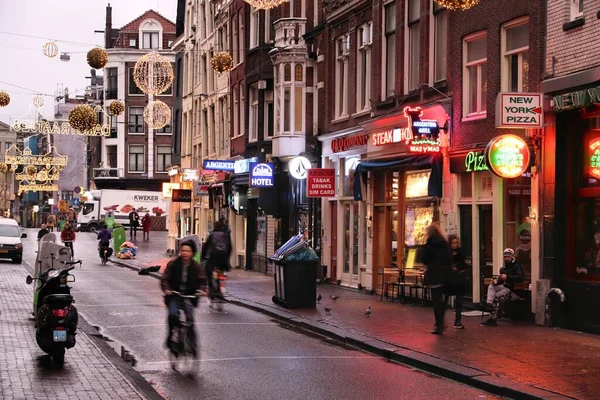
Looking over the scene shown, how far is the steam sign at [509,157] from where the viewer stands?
61.7 ft

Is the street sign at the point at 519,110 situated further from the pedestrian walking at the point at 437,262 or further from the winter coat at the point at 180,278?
the winter coat at the point at 180,278

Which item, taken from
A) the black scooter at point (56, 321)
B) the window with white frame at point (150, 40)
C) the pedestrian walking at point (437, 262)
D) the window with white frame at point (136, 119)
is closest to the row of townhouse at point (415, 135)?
the pedestrian walking at point (437, 262)

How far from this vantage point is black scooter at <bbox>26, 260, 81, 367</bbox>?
13.3m

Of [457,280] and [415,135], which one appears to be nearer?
[457,280]

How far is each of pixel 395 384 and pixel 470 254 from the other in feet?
30.7

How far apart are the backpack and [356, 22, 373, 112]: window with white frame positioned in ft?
21.1

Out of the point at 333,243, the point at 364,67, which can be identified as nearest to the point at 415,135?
the point at 364,67

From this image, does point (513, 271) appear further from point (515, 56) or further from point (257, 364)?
point (257, 364)

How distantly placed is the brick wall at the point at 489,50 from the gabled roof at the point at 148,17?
226 feet

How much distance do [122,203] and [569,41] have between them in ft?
219

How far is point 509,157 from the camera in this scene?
1883cm

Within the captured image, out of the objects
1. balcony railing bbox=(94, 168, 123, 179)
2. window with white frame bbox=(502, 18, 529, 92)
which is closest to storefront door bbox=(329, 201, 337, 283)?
window with white frame bbox=(502, 18, 529, 92)

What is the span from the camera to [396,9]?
2603cm

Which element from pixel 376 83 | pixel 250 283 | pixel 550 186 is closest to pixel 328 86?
pixel 376 83
